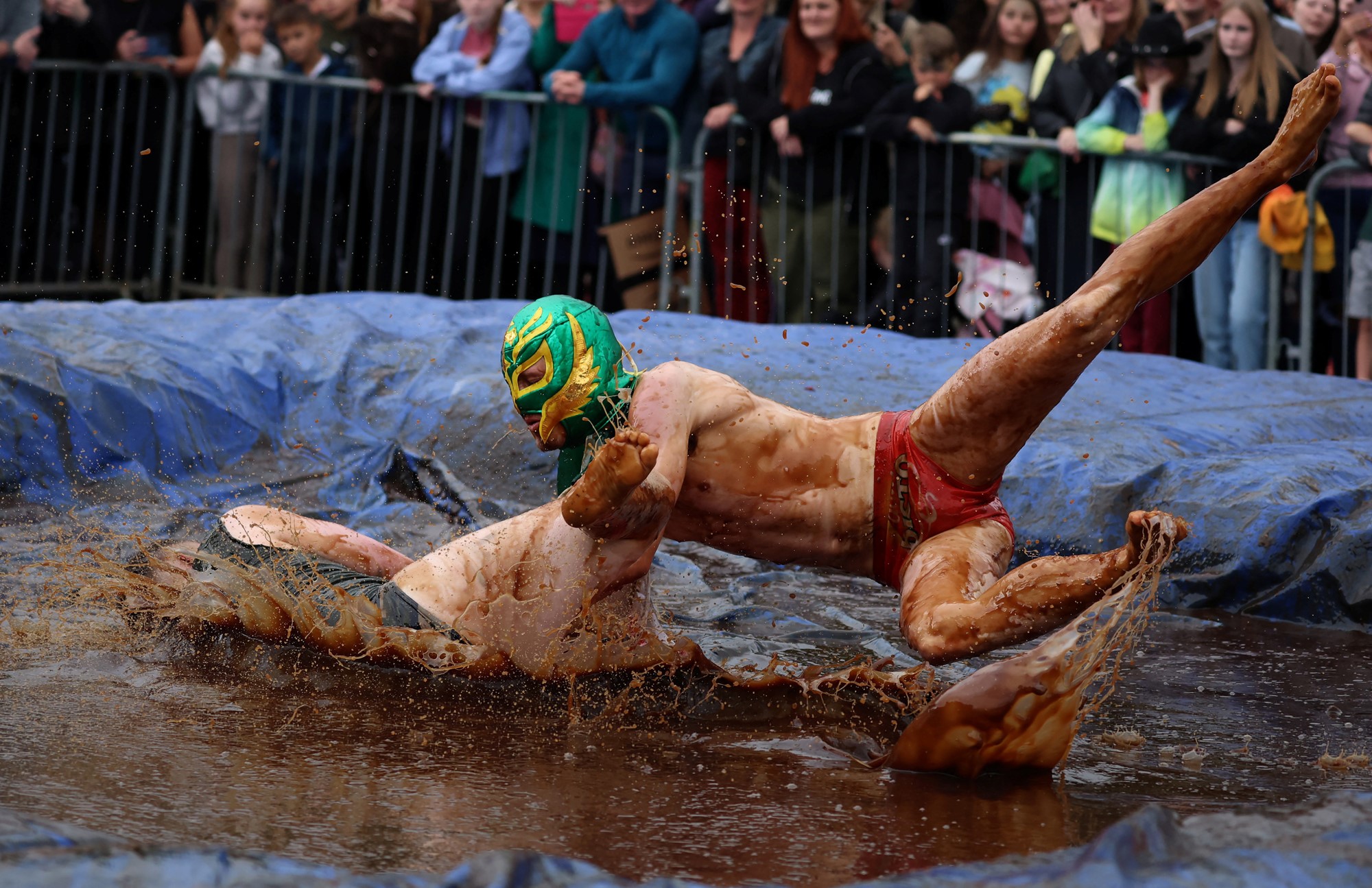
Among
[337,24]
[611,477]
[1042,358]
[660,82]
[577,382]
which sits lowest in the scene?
[611,477]

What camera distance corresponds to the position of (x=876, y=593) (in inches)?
215

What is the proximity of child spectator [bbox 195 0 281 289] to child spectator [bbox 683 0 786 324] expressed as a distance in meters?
2.39

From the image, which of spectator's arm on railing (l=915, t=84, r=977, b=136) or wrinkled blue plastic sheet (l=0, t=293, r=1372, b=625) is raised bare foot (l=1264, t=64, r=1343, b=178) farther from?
spectator's arm on railing (l=915, t=84, r=977, b=136)

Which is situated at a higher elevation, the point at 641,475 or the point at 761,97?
the point at 761,97

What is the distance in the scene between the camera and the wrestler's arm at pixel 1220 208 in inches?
144

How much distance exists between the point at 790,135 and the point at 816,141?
0.14 meters

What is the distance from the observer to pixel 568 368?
12.3ft

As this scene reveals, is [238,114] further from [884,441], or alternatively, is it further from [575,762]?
[575,762]

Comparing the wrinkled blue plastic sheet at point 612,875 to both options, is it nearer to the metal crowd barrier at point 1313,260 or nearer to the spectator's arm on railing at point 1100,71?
the metal crowd barrier at point 1313,260

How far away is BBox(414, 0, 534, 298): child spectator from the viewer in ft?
26.2

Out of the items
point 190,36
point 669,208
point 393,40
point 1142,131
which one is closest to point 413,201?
point 393,40

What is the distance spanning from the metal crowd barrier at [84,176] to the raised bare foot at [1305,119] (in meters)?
6.42

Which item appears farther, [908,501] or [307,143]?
[307,143]

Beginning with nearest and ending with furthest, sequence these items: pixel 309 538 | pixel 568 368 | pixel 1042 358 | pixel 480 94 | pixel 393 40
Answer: pixel 1042 358, pixel 568 368, pixel 309 538, pixel 480 94, pixel 393 40
